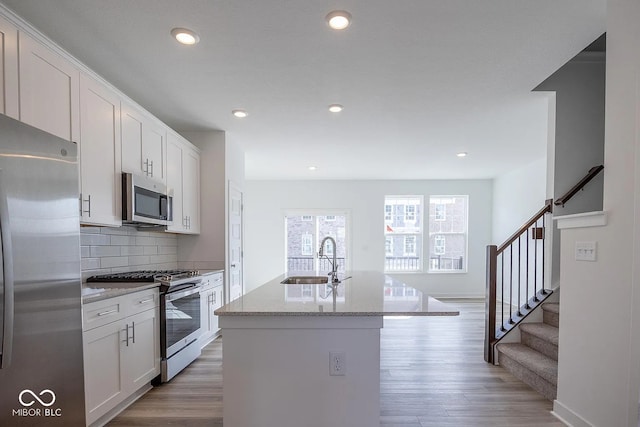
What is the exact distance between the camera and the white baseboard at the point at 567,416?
2.09 metres

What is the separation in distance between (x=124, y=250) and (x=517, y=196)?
633 cm

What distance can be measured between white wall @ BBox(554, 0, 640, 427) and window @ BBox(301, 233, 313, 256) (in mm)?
5610

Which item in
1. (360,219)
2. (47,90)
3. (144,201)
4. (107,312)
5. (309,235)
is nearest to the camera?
(47,90)

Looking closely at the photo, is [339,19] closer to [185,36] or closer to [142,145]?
[185,36]

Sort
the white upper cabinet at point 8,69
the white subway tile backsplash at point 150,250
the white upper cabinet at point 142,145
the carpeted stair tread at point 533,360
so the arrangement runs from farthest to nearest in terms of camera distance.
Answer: the white subway tile backsplash at point 150,250, the white upper cabinet at point 142,145, the carpeted stair tread at point 533,360, the white upper cabinet at point 8,69

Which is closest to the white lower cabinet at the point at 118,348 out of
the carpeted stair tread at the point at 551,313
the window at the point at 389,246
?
the carpeted stair tread at the point at 551,313

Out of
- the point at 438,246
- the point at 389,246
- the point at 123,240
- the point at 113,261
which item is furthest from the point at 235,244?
the point at 438,246

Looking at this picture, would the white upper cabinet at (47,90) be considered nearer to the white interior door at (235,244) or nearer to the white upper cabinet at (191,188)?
the white upper cabinet at (191,188)

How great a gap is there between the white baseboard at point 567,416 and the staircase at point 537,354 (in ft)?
0.64

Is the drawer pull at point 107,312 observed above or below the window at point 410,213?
below

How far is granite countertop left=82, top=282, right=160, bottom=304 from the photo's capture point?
2.04m

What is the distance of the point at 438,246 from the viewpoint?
737 centimetres

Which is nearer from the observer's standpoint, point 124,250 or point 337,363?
point 337,363

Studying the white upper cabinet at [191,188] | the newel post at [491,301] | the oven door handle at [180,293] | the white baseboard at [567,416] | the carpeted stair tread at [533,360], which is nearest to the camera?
the white baseboard at [567,416]
